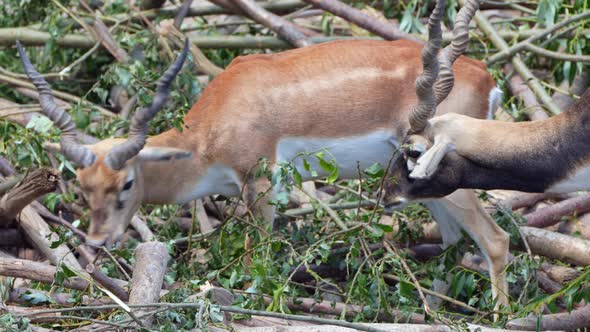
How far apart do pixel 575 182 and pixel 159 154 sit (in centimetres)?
277

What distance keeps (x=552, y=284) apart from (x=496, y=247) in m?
0.52

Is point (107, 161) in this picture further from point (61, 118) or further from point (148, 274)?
point (148, 274)

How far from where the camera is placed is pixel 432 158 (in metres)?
6.01

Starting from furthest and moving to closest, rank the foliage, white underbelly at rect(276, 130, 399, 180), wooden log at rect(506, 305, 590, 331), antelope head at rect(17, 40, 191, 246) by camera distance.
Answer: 1. white underbelly at rect(276, 130, 399, 180)
2. antelope head at rect(17, 40, 191, 246)
3. wooden log at rect(506, 305, 590, 331)
4. the foliage

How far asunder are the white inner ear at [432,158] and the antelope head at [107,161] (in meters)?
1.66

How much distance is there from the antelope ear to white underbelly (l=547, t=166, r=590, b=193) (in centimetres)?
251

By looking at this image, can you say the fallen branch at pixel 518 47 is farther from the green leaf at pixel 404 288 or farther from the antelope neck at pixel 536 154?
the green leaf at pixel 404 288

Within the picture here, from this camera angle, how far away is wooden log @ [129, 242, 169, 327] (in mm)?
5312

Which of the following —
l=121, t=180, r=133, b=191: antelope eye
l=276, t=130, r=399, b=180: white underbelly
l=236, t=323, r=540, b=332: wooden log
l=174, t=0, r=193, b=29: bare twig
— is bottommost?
l=121, t=180, r=133, b=191: antelope eye

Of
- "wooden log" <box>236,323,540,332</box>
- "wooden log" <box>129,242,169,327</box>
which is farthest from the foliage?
"wooden log" <box>236,323,540,332</box>

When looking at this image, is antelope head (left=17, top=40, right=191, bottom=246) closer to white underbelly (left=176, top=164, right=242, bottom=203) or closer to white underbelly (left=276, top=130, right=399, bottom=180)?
white underbelly (left=176, top=164, right=242, bottom=203)

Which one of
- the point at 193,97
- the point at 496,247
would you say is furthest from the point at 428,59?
the point at 193,97

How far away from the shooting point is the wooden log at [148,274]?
531 centimetres

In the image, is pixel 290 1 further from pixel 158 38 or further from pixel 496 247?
pixel 496 247
